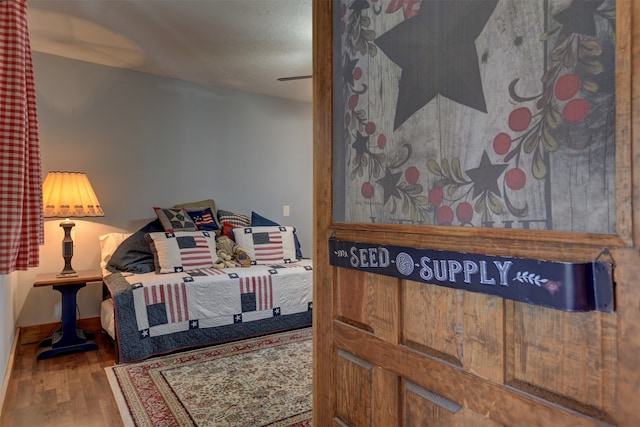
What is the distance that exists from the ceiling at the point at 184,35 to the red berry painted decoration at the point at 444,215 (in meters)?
2.10

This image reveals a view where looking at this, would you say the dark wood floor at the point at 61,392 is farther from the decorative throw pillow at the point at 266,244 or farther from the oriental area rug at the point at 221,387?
the decorative throw pillow at the point at 266,244

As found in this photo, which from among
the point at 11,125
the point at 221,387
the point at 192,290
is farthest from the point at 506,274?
the point at 192,290

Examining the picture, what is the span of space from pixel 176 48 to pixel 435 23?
2.84 metres

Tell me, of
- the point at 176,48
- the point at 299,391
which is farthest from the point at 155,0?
the point at 299,391

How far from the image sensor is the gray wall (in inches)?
129

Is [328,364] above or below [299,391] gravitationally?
above

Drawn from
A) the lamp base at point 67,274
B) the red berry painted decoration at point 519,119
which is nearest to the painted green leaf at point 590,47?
the red berry painted decoration at point 519,119

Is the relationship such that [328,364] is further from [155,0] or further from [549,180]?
[155,0]

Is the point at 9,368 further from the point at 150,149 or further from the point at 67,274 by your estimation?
the point at 150,149

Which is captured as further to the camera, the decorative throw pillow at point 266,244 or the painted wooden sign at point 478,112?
the decorative throw pillow at point 266,244

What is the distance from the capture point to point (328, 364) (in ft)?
3.99

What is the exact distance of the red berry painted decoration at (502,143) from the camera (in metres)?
0.73

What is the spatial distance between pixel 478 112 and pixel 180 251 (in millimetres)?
2817

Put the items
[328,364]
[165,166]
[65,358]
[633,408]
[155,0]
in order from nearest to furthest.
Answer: [633,408] < [328,364] < [155,0] < [65,358] < [165,166]
